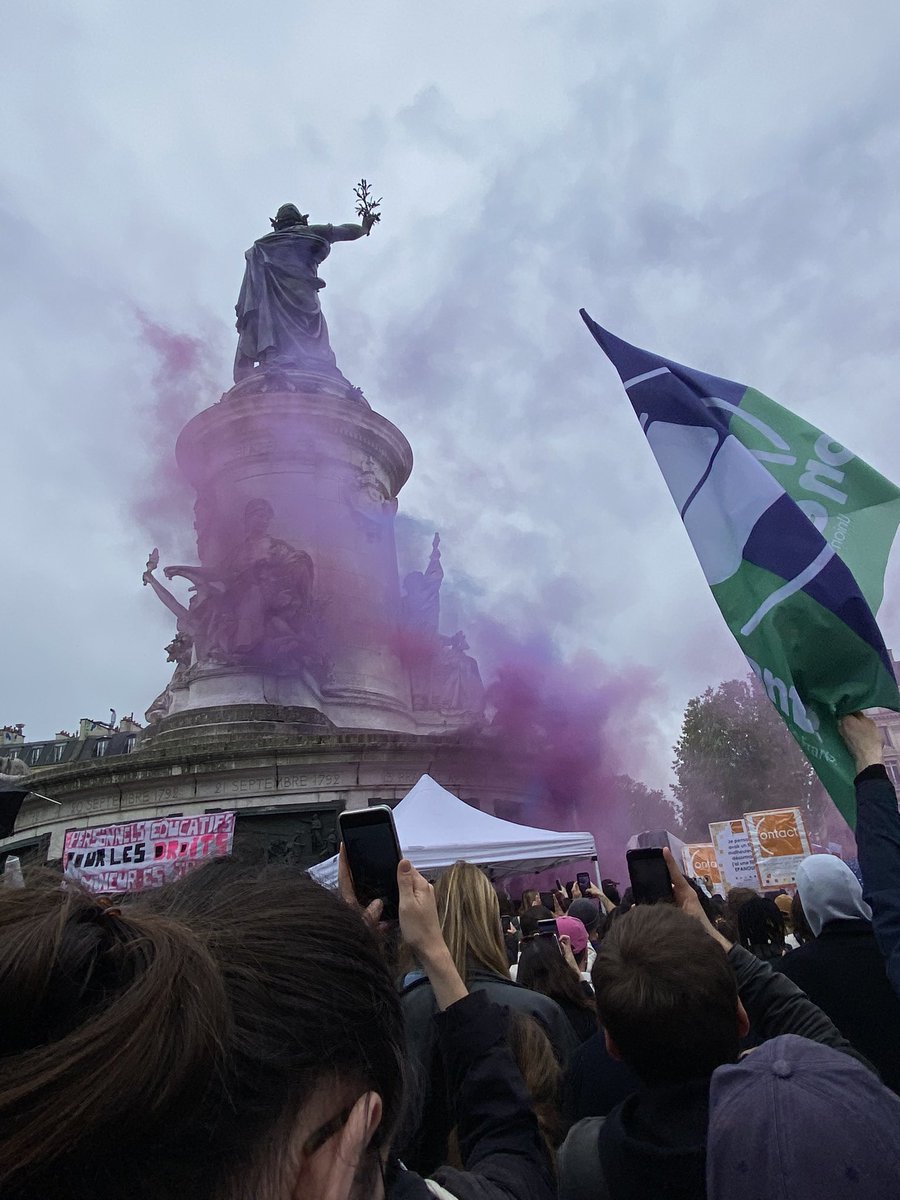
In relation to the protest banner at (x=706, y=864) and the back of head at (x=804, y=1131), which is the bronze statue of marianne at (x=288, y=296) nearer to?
the protest banner at (x=706, y=864)

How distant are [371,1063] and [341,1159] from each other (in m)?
0.12

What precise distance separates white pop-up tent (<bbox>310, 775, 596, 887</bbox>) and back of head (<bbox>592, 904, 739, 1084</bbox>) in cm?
641

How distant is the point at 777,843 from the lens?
15.5 m

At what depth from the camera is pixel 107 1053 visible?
2.63 feet

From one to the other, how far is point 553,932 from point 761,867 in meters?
11.3

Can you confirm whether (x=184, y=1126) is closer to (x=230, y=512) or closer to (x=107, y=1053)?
(x=107, y=1053)

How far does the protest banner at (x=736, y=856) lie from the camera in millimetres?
15750

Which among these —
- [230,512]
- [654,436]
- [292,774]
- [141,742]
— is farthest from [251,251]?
[654,436]

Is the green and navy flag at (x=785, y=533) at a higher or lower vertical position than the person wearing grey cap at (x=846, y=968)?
higher

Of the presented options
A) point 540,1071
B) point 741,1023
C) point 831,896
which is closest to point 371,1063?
point 741,1023

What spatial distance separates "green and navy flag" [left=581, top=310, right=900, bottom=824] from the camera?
3219mm

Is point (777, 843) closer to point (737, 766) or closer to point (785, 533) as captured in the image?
point (785, 533)

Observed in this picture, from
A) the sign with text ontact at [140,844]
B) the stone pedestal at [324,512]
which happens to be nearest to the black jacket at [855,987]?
the sign with text ontact at [140,844]

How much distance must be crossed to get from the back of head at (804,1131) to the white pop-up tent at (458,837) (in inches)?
275
